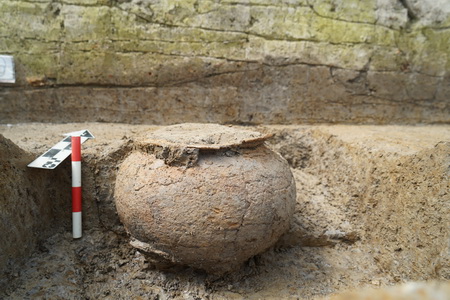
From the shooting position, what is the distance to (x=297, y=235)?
2.36 meters

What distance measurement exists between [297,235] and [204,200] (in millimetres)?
904

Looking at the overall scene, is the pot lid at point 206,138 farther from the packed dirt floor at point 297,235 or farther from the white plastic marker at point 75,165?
the white plastic marker at point 75,165

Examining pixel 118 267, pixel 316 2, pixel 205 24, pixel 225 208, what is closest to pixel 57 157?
pixel 118 267

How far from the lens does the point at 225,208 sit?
1731mm

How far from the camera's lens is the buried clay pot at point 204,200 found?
1731 mm

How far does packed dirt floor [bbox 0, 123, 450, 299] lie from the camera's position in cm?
192

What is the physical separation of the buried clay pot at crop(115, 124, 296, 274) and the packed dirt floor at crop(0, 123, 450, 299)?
0.76ft

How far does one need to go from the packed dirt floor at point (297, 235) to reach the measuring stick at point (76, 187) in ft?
0.26

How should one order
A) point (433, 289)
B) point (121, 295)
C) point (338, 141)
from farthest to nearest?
point (338, 141) → point (121, 295) → point (433, 289)

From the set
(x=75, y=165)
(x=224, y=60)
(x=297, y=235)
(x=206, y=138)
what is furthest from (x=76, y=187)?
(x=224, y=60)

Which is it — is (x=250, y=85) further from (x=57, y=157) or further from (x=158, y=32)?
(x=57, y=157)

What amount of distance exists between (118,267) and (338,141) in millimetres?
1794

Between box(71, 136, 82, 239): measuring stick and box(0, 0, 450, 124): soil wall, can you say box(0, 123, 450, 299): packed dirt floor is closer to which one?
box(71, 136, 82, 239): measuring stick

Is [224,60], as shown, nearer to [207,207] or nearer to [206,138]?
[206,138]
